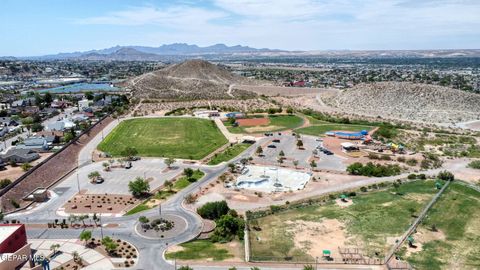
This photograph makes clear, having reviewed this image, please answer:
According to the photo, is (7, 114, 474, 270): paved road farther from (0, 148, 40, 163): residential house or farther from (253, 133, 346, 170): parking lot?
(0, 148, 40, 163): residential house

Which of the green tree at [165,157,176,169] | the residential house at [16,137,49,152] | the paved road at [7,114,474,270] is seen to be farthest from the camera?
the residential house at [16,137,49,152]

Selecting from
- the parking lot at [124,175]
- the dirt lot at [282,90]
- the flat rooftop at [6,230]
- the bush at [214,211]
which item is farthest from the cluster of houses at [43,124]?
the dirt lot at [282,90]

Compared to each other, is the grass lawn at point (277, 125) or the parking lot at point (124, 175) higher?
the grass lawn at point (277, 125)

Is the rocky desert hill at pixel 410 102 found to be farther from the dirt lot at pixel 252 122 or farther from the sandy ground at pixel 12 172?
the sandy ground at pixel 12 172

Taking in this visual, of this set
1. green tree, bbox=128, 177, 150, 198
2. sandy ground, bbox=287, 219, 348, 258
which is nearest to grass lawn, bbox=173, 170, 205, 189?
green tree, bbox=128, 177, 150, 198

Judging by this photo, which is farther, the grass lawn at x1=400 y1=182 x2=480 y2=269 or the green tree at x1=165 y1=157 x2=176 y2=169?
the green tree at x1=165 y1=157 x2=176 y2=169

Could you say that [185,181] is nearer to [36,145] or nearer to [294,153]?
[294,153]

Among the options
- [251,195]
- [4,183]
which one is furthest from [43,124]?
[251,195]
